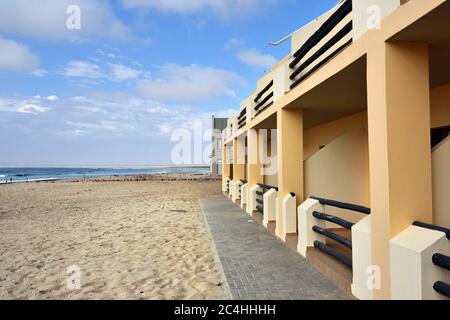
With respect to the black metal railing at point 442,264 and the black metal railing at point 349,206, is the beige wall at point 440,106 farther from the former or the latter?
the black metal railing at point 442,264

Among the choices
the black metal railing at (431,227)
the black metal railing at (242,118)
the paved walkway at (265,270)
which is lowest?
the paved walkway at (265,270)

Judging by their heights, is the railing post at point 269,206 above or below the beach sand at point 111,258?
above

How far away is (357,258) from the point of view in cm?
343

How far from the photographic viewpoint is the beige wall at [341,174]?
616cm

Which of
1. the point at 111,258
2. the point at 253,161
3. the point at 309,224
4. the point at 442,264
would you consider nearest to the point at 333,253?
the point at 309,224

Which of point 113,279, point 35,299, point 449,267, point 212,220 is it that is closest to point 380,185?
point 449,267

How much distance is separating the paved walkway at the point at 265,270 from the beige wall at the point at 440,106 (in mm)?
3015

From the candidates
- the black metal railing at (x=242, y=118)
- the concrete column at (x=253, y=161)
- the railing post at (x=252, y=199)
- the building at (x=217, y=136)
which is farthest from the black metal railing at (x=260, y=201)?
the building at (x=217, y=136)

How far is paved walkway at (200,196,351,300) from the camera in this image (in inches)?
145

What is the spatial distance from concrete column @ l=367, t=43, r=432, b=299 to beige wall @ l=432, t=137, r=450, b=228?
0.17m

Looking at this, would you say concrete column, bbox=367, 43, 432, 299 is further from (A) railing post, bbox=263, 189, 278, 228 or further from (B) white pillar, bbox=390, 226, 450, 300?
(A) railing post, bbox=263, 189, 278, 228

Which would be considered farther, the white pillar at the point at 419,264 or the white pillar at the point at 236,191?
the white pillar at the point at 236,191

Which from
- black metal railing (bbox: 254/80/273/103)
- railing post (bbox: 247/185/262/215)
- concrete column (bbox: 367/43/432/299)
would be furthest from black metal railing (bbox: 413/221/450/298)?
railing post (bbox: 247/185/262/215)

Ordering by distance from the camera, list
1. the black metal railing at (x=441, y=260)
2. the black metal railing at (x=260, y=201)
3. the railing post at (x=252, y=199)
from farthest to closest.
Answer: the railing post at (x=252, y=199)
the black metal railing at (x=260, y=201)
the black metal railing at (x=441, y=260)
